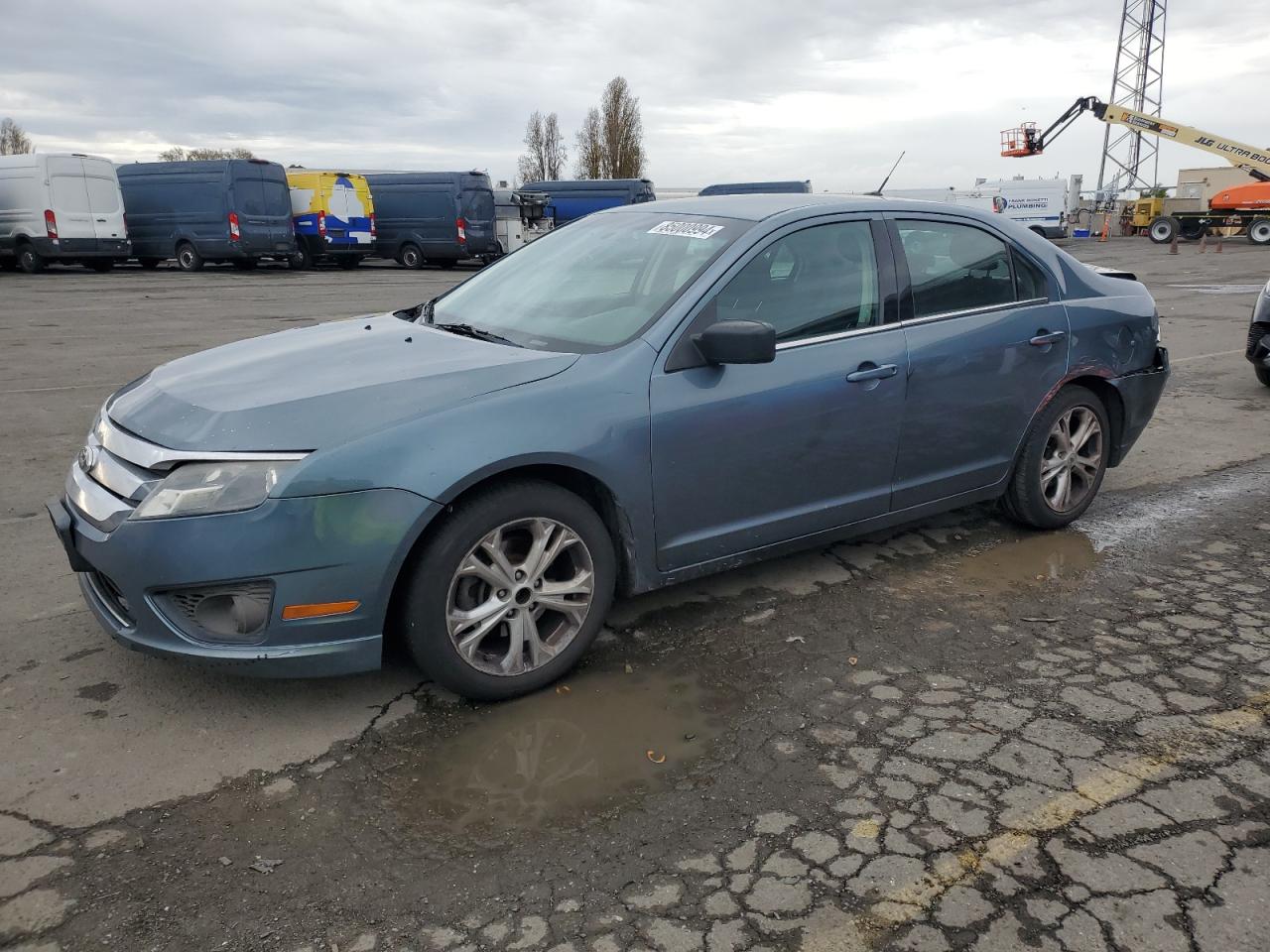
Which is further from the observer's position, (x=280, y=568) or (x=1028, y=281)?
(x=1028, y=281)

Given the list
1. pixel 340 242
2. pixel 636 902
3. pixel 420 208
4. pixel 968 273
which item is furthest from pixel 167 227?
pixel 636 902

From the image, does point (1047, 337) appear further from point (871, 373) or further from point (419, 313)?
point (419, 313)

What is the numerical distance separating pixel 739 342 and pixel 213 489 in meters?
1.71

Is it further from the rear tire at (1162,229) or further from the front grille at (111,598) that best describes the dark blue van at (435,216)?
the front grille at (111,598)

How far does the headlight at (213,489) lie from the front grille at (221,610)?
0.23 metres

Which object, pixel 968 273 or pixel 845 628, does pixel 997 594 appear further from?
pixel 968 273

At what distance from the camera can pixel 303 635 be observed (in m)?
2.94

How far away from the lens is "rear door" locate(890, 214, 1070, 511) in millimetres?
4164

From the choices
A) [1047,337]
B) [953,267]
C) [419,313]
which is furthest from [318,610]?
[1047,337]

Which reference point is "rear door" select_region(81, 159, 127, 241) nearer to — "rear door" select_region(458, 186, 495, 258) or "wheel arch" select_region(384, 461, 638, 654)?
"rear door" select_region(458, 186, 495, 258)

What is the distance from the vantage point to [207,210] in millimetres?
24062

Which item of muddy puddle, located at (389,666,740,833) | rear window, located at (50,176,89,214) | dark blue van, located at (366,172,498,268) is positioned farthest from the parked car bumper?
muddy puddle, located at (389,666,740,833)

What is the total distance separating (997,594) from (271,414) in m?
2.93

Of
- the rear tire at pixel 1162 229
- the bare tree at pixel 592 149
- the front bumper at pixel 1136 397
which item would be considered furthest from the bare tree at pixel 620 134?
the front bumper at pixel 1136 397
